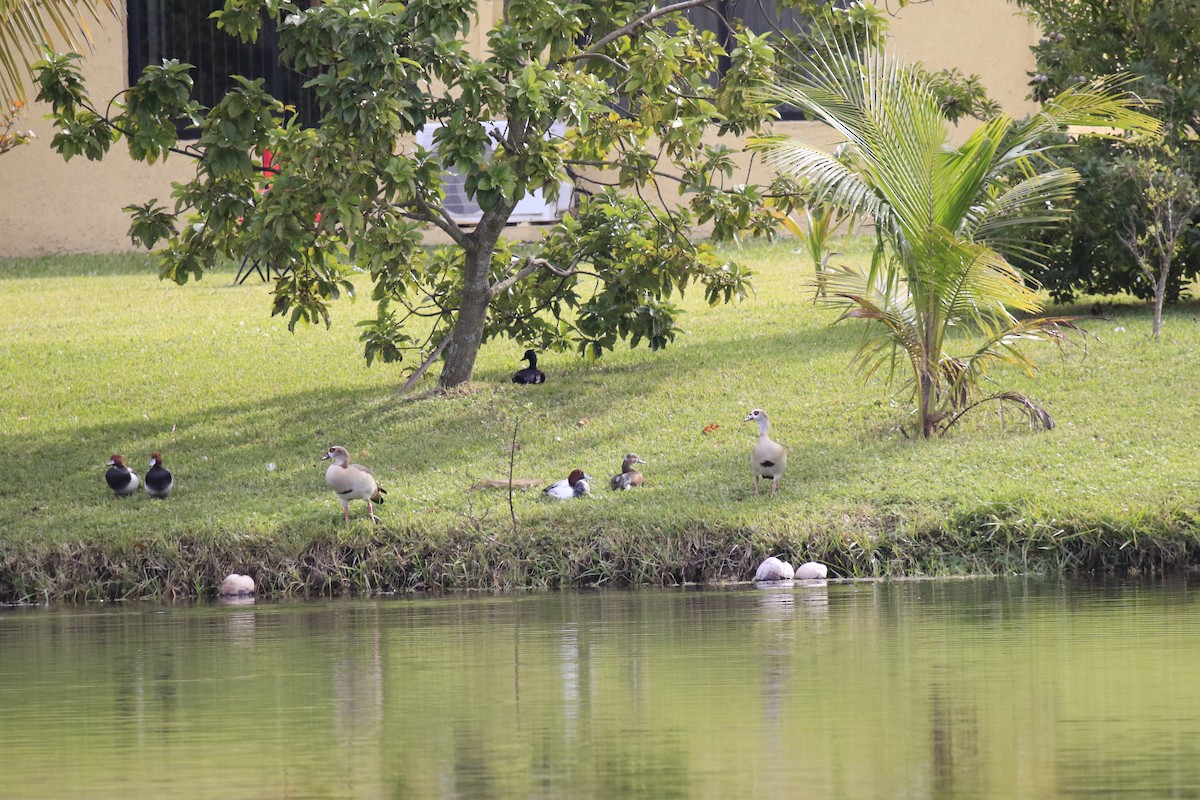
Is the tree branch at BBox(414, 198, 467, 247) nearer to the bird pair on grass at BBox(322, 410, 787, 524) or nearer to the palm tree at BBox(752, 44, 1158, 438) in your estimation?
the palm tree at BBox(752, 44, 1158, 438)

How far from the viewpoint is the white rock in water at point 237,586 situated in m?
11.5

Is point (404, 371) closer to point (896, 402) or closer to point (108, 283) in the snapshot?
point (896, 402)

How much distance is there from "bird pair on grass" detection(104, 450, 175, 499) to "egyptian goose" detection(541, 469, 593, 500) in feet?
9.48

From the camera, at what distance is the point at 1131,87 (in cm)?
1812

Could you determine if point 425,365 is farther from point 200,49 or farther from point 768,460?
point 200,49

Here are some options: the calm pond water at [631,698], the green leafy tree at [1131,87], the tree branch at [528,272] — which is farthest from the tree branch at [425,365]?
the green leafy tree at [1131,87]

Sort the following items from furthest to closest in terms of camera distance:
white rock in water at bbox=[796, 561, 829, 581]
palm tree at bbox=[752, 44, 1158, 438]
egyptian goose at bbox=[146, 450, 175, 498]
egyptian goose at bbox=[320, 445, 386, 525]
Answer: palm tree at bbox=[752, 44, 1158, 438]
egyptian goose at bbox=[146, 450, 175, 498]
egyptian goose at bbox=[320, 445, 386, 525]
white rock in water at bbox=[796, 561, 829, 581]

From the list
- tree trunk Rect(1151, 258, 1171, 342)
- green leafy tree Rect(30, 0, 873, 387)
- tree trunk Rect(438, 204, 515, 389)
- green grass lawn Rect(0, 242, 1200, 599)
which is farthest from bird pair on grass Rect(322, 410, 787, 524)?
tree trunk Rect(1151, 258, 1171, 342)

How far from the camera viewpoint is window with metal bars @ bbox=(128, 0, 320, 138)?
2538 centimetres

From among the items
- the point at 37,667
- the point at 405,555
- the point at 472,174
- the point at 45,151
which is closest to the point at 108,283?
the point at 45,151

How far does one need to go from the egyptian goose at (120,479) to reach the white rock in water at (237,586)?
193 centimetres

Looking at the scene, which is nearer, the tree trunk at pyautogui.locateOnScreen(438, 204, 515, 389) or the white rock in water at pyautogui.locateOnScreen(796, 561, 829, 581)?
the white rock in water at pyautogui.locateOnScreen(796, 561, 829, 581)

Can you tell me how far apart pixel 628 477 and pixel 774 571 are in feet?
6.21

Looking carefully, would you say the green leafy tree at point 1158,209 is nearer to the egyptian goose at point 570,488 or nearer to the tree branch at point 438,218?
the tree branch at point 438,218
